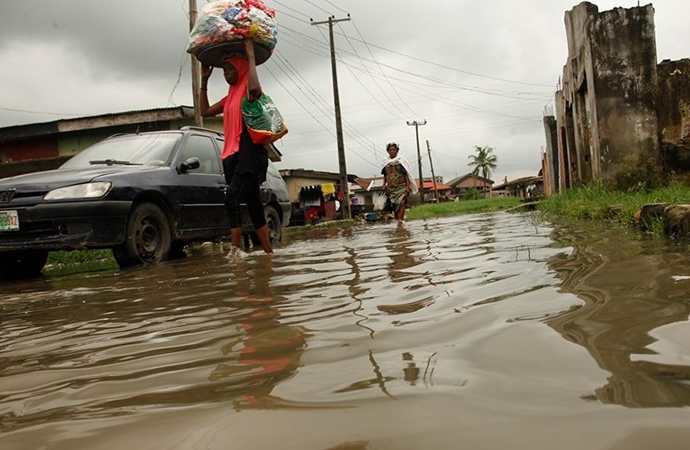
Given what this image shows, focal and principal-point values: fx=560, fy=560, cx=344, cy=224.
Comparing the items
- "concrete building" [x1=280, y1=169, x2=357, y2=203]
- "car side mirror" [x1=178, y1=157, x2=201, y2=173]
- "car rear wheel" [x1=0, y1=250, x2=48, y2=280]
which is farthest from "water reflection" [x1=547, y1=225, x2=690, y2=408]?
"concrete building" [x1=280, y1=169, x2=357, y2=203]

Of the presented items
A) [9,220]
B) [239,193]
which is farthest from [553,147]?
[9,220]

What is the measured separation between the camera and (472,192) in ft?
234

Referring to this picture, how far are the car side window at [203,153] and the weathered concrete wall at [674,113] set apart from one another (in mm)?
6765

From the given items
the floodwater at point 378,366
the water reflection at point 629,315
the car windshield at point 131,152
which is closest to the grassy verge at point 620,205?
the water reflection at point 629,315

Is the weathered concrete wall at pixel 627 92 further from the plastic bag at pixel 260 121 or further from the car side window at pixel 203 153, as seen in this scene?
the plastic bag at pixel 260 121

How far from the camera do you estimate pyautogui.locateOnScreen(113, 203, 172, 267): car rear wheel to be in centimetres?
491

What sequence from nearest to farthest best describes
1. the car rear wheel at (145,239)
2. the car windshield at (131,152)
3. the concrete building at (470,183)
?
1. the car rear wheel at (145,239)
2. the car windshield at (131,152)
3. the concrete building at (470,183)

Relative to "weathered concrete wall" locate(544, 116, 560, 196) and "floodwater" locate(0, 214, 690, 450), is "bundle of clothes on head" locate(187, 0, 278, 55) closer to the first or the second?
"floodwater" locate(0, 214, 690, 450)

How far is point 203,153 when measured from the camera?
6.34 metres

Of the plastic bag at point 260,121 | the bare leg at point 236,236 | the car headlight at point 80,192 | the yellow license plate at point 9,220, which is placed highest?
the plastic bag at point 260,121

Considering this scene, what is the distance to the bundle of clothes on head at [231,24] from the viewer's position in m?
4.36

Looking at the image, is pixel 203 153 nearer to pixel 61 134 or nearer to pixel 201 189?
pixel 201 189

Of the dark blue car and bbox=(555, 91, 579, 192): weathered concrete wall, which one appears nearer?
the dark blue car

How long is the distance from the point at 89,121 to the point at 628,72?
1412cm
